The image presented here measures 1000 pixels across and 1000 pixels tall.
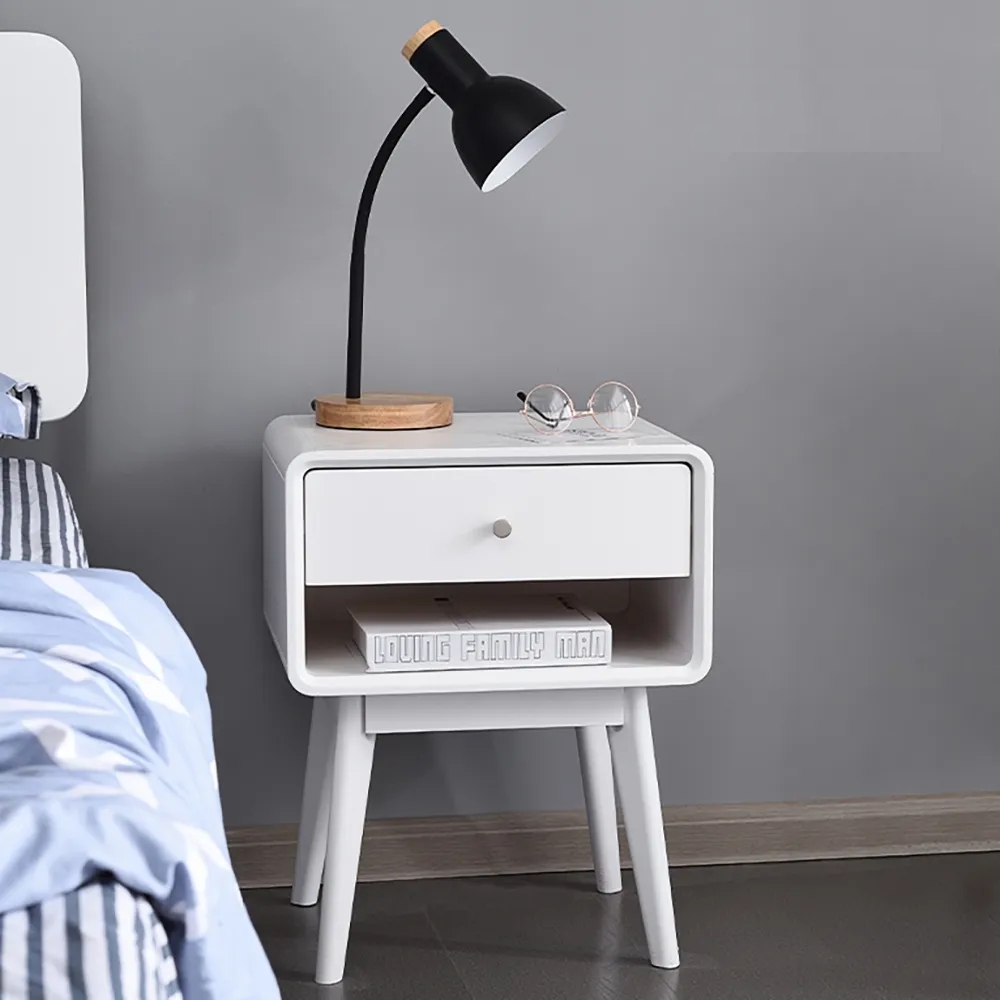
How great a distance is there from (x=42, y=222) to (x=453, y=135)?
55 centimetres

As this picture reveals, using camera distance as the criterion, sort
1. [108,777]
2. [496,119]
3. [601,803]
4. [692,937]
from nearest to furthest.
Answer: [108,777]
[496,119]
[692,937]
[601,803]

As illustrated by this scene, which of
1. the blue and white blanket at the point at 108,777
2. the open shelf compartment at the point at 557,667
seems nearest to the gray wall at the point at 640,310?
the open shelf compartment at the point at 557,667

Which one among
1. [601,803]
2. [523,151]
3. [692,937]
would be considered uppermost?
[523,151]

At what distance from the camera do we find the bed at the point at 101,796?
27.8 inches

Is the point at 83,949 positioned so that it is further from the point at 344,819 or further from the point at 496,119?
the point at 496,119

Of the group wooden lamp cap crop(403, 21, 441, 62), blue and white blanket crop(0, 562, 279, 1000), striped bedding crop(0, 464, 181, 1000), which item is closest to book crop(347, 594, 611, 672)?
blue and white blanket crop(0, 562, 279, 1000)

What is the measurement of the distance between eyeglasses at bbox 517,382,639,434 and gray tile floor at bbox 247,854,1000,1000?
66 cm

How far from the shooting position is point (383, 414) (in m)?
1.74

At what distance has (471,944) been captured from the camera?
1.81m

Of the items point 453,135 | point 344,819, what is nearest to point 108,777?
point 344,819

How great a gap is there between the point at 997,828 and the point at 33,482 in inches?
58.9

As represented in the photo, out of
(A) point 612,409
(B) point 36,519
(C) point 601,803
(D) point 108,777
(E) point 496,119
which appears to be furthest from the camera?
(C) point 601,803

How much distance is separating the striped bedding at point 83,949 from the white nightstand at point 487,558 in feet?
2.86

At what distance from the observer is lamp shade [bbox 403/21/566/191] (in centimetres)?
162
